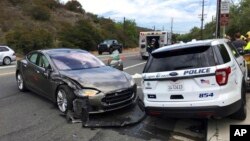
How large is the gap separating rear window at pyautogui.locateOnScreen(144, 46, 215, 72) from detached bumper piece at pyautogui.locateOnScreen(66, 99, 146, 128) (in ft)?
3.90

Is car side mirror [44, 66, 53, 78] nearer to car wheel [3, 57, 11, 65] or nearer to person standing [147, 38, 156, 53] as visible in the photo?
person standing [147, 38, 156, 53]

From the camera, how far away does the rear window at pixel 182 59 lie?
6.65 m

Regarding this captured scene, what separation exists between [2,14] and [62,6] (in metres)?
20.1

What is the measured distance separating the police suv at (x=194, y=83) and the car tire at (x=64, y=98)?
1887 millimetres

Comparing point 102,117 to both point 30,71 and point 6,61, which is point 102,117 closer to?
point 30,71

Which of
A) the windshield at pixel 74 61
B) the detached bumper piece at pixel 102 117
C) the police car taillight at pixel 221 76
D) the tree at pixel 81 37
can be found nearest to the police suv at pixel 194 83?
the police car taillight at pixel 221 76

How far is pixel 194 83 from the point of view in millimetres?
6625

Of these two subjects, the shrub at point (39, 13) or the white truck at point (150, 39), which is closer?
the white truck at point (150, 39)

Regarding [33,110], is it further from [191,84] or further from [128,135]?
[191,84]

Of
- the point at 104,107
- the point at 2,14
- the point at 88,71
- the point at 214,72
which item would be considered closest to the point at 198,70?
the point at 214,72

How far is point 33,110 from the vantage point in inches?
356

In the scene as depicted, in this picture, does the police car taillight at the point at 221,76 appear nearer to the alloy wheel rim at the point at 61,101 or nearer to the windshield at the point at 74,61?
the alloy wheel rim at the point at 61,101

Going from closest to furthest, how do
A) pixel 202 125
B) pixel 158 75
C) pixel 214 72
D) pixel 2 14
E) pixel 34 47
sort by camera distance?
1. pixel 214 72
2. pixel 158 75
3. pixel 202 125
4. pixel 34 47
5. pixel 2 14

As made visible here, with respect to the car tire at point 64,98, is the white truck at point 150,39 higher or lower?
higher
